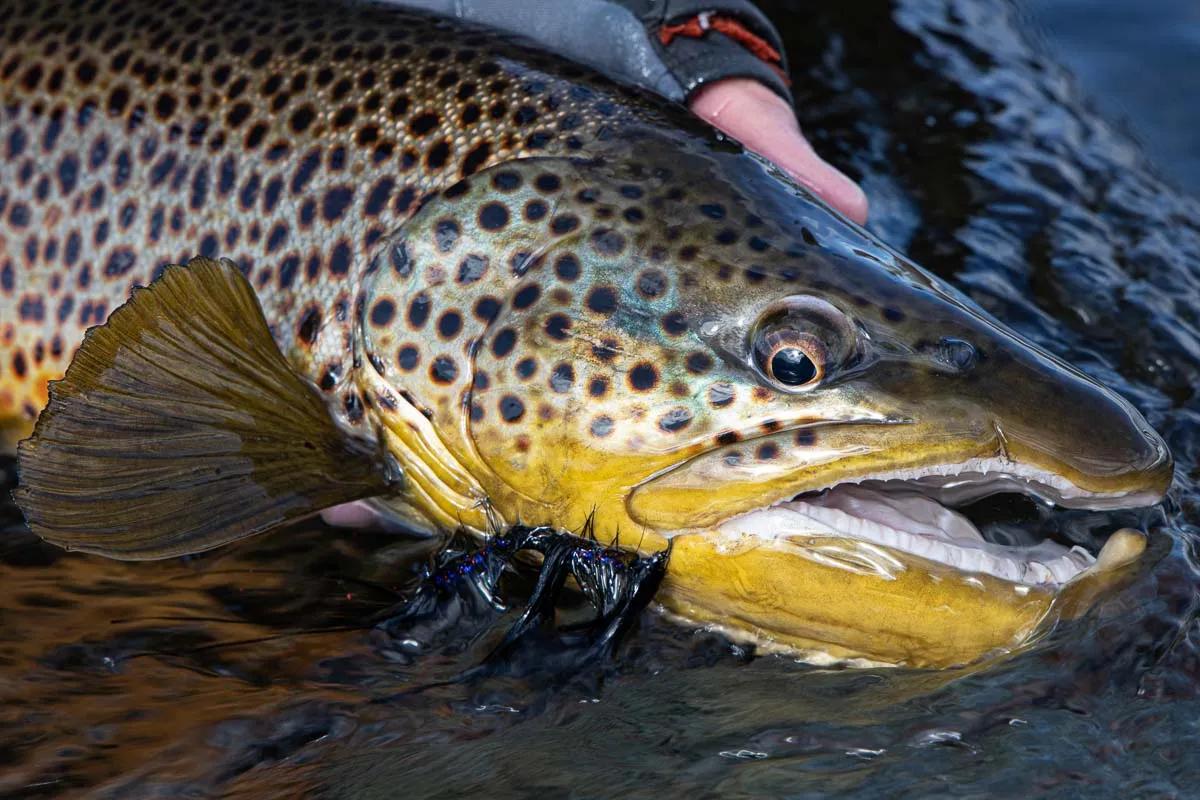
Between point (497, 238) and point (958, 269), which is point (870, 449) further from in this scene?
point (958, 269)

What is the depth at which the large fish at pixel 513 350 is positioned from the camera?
3025 millimetres

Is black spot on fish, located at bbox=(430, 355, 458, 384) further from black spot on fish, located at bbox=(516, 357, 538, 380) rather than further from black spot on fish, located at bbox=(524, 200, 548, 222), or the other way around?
black spot on fish, located at bbox=(524, 200, 548, 222)

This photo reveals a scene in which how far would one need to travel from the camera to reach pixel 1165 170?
656 cm

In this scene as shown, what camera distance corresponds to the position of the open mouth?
3.03 meters

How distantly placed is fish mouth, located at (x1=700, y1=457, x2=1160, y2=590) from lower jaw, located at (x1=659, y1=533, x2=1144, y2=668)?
0.02 m

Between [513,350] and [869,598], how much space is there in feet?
3.19

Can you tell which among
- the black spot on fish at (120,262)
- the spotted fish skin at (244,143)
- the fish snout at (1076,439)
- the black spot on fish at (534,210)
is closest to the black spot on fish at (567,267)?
the black spot on fish at (534,210)

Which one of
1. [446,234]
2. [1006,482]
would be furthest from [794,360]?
[446,234]

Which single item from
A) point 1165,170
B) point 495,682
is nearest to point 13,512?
point 495,682

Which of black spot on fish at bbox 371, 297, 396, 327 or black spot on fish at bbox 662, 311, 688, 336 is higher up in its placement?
black spot on fish at bbox 371, 297, 396, 327

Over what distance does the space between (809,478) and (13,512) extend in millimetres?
2182

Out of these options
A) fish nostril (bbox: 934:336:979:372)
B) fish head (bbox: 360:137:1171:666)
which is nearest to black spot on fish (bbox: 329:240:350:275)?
fish head (bbox: 360:137:1171:666)

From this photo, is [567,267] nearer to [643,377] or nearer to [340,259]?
[643,377]

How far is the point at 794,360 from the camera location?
3.03 m
